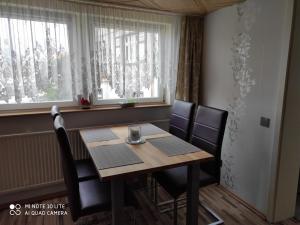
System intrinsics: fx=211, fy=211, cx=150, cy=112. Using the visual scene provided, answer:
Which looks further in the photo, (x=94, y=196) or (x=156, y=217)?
(x=156, y=217)

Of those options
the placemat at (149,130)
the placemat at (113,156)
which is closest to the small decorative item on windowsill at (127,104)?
the placemat at (149,130)

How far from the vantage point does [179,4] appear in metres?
2.38

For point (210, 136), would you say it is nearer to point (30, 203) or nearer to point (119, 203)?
point (119, 203)

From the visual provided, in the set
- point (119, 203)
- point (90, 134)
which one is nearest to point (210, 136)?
point (119, 203)

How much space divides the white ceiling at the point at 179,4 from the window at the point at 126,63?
304 millimetres

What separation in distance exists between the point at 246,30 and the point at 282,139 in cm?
117

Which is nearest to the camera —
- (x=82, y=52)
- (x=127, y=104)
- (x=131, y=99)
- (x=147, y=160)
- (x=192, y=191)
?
(x=147, y=160)

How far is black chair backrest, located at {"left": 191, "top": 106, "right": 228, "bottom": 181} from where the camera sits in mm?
1832

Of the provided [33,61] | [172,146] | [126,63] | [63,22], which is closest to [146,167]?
[172,146]

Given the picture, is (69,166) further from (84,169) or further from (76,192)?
(84,169)

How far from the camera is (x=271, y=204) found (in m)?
2.01

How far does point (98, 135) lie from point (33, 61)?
106cm

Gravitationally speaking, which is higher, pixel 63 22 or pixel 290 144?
pixel 63 22

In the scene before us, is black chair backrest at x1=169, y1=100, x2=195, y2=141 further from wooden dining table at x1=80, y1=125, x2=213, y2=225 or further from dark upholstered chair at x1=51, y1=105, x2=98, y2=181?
dark upholstered chair at x1=51, y1=105, x2=98, y2=181
